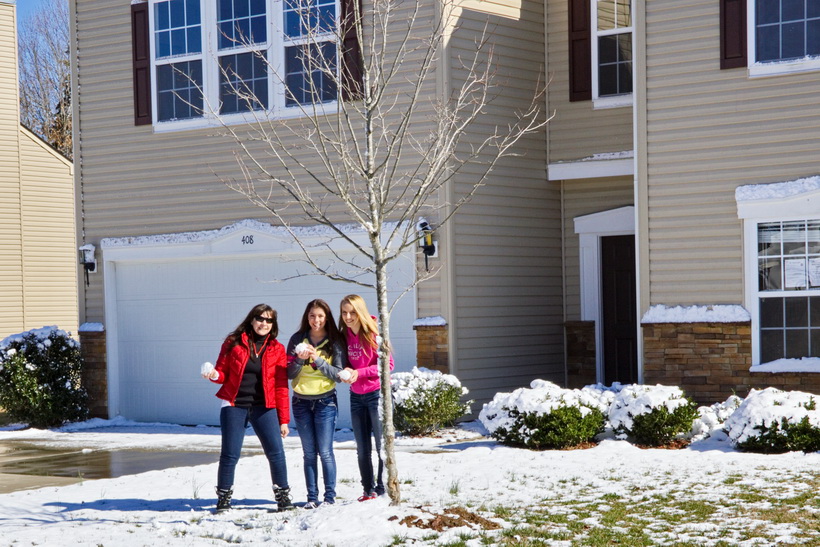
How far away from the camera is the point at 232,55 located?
563 inches

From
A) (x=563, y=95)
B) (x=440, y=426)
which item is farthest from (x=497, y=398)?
(x=563, y=95)

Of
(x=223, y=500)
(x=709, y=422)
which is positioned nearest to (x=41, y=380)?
(x=223, y=500)

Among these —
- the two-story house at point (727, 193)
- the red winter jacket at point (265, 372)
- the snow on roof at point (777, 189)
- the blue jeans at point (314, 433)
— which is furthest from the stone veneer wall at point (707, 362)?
the red winter jacket at point (265, 372)

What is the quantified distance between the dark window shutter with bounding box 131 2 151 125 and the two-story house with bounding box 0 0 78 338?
647 centimetres

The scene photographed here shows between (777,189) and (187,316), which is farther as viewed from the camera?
(187,316)

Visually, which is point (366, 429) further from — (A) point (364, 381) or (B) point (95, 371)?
(B) point (95, 371)

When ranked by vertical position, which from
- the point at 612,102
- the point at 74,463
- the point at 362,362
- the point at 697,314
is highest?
the point at 612,102

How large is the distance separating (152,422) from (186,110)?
4.48m

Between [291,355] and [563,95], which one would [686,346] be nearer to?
[563,95]

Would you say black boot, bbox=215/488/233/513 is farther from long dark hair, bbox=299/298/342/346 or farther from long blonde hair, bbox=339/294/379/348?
long blonde hair, bbox=339/294/379/348

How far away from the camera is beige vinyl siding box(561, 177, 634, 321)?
555 inches

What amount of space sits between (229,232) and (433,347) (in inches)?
134

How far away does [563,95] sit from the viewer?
14.2 m

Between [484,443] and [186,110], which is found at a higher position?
[186,110]
